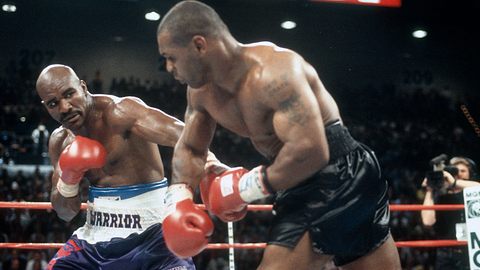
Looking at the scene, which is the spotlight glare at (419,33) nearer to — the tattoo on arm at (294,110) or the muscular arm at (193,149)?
the muscular arm at (193,149)

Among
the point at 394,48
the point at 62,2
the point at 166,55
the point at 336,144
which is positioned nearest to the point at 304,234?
the point at 336,144

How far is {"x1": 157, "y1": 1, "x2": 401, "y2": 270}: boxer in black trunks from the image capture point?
5.41 ft

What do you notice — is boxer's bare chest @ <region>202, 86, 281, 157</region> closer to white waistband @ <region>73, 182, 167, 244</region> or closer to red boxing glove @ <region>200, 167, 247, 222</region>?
red boxing glove @ <region>200, 167, 247, 222</region>

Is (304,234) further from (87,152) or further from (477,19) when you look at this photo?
(477,19)

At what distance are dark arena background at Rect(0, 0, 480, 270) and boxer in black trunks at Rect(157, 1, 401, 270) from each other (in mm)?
7284

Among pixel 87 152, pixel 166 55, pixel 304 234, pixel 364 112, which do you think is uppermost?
pixel 166 55

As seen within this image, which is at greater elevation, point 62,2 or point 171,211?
point 62,2

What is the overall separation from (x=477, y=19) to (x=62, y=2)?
7764 mm

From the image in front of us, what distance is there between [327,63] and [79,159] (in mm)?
9828

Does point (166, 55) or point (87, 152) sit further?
point (87, 152)

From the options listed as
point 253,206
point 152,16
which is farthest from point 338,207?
point 152,16

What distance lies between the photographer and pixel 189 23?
1.72 metres

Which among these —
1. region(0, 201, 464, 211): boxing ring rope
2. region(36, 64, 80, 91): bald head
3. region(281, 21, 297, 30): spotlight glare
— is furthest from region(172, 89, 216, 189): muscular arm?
region(281, 21, 297, 30): spotlight glare

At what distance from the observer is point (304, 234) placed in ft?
5.77
